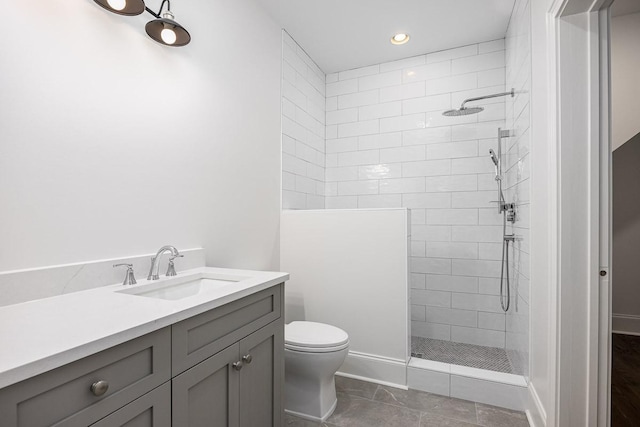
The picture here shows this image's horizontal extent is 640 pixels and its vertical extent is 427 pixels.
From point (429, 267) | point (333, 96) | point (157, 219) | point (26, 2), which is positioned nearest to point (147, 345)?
point (157, 219)

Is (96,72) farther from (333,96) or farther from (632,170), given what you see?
(632,170)

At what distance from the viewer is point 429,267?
3.00m

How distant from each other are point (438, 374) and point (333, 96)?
2.68 metres

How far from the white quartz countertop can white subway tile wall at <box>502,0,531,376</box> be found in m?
1.71

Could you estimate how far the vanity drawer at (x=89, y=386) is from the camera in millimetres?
652

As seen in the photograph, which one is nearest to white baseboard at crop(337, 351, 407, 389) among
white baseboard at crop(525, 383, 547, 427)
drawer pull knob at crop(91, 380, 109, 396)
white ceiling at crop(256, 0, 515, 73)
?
white baseboard at crop(525, 383, 547, 427)

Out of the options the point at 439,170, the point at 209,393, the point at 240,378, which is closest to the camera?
the point at 209,393

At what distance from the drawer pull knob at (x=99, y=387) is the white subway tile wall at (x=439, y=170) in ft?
8.75

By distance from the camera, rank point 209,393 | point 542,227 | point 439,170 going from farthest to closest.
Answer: point 439,170 → point 542,227 → point 209,393

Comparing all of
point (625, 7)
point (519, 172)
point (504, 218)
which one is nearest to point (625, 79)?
point (625, 7)

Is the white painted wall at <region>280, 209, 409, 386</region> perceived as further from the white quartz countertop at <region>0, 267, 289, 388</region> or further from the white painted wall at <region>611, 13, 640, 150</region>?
the white painted wall at <region>611, 13, 640, 150</region>

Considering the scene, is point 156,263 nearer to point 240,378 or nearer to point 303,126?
point 240,378

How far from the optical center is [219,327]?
3.84ft

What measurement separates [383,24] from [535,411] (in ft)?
9.04
